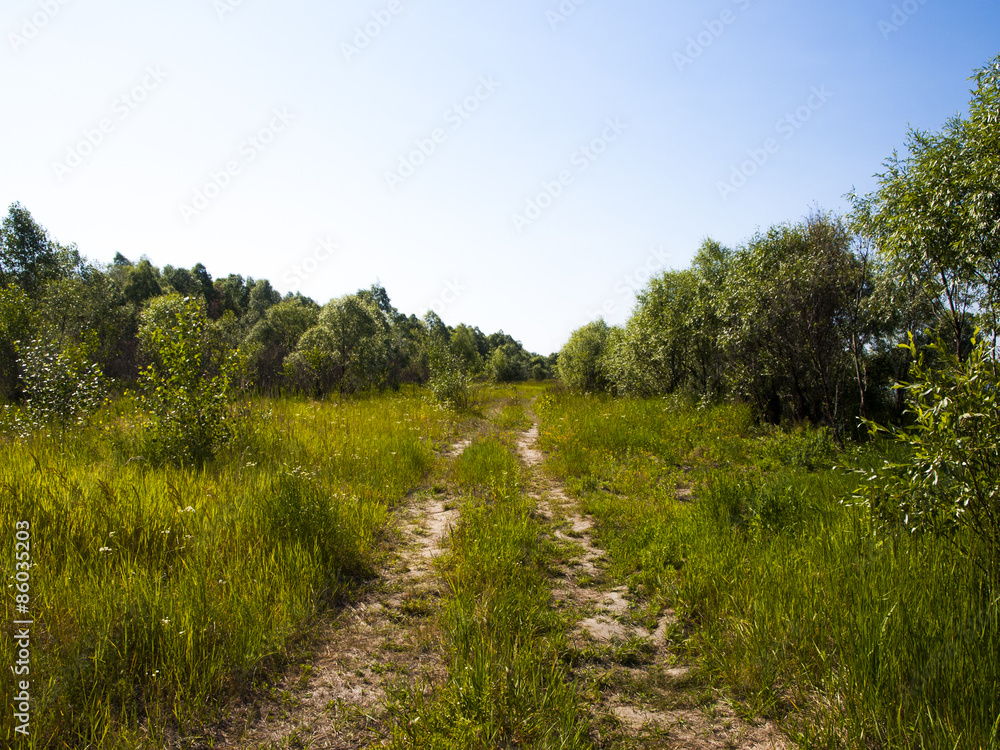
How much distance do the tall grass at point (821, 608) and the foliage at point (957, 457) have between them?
34 centimetres

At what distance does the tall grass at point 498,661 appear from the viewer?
2477 millimetres

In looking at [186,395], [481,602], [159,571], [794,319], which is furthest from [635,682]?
[794,319]

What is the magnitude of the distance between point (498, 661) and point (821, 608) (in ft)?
8.43

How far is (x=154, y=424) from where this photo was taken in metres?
6.94

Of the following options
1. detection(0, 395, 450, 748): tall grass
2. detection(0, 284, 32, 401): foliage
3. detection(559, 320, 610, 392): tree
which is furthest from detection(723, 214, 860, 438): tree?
detection(0, 284, 32, 401): foliage

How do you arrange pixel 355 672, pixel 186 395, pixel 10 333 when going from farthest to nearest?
pixel 10 333 → pixel 186 395 → pixel 355 672

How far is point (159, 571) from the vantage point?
3682mm

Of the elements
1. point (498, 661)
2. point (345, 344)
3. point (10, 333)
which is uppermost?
point (345, 344)

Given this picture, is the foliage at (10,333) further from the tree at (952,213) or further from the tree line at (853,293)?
the tree at (952,213)

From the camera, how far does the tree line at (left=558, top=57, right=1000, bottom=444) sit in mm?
8281

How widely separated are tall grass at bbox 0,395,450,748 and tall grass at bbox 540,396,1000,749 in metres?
3.42

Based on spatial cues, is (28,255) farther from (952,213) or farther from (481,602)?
(952,213)

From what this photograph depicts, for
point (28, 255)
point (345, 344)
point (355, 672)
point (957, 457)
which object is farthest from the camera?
point (28, 255)

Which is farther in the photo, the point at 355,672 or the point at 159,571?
the point at 159,571
